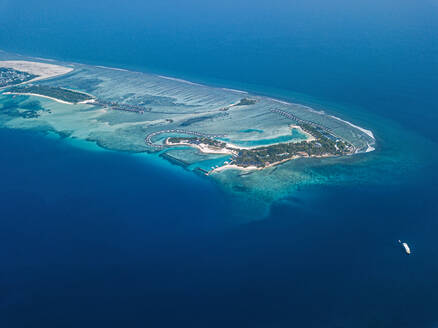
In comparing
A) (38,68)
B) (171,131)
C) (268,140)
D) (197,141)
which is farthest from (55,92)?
(268,140)

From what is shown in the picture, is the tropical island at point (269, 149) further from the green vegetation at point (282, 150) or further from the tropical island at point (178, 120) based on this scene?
the tropical island at point (178, 120)

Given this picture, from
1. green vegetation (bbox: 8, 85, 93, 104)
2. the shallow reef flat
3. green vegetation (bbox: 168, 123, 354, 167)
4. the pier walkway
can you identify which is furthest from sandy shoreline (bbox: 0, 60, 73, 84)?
green vegetation (bbox: 168, 123, 354, 167)

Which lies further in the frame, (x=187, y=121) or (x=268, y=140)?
(x=187, y=121)

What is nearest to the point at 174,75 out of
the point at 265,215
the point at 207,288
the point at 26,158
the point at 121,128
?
→ the point at 121,128

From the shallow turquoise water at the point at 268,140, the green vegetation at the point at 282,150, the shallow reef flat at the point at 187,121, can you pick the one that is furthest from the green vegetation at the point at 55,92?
the shallow turquoise water at the point at 268,140

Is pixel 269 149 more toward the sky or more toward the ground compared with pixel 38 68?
more toward the ground

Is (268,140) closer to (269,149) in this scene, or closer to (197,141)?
(269,149)

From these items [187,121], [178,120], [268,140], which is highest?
[268,140]

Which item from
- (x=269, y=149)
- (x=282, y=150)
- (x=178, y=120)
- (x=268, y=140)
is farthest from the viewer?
(x=178, y=120)
